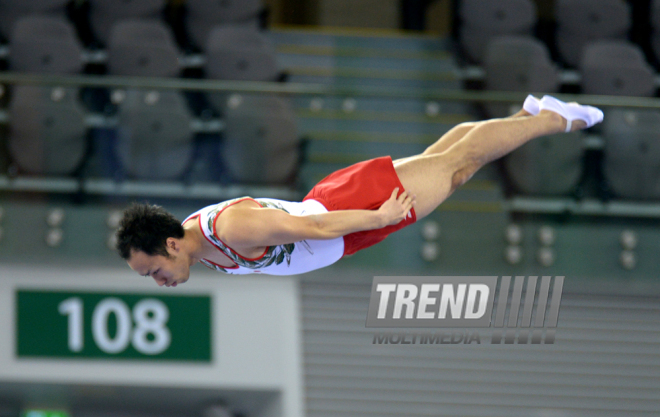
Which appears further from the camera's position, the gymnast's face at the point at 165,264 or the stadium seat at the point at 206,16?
the stadium seat at the point at 206,16

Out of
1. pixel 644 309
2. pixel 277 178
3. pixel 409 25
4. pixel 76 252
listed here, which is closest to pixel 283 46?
pixel 409 25

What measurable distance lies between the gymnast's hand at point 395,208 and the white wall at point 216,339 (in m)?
2.31

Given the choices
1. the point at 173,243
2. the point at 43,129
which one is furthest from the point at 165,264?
the point at 43,129

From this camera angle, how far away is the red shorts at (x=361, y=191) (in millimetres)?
3277

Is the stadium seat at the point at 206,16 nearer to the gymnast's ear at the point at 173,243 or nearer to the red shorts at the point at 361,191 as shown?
the red shorts at the point at 361,191

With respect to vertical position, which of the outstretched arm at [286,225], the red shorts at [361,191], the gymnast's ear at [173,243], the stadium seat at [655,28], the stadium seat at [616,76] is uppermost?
the stadium seat at [655,28]

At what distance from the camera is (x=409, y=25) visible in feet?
28.4

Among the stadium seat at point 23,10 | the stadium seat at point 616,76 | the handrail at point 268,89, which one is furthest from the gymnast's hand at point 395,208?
the stadium seat at point 23,10

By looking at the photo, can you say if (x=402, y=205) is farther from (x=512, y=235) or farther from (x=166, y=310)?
(x=166, y=310)

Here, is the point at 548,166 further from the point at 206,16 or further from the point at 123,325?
the point at 206,16

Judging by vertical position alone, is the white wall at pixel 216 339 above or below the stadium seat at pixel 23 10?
below

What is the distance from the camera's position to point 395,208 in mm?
3217

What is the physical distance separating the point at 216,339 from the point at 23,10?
3840mm

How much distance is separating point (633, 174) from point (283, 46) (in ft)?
13.1
